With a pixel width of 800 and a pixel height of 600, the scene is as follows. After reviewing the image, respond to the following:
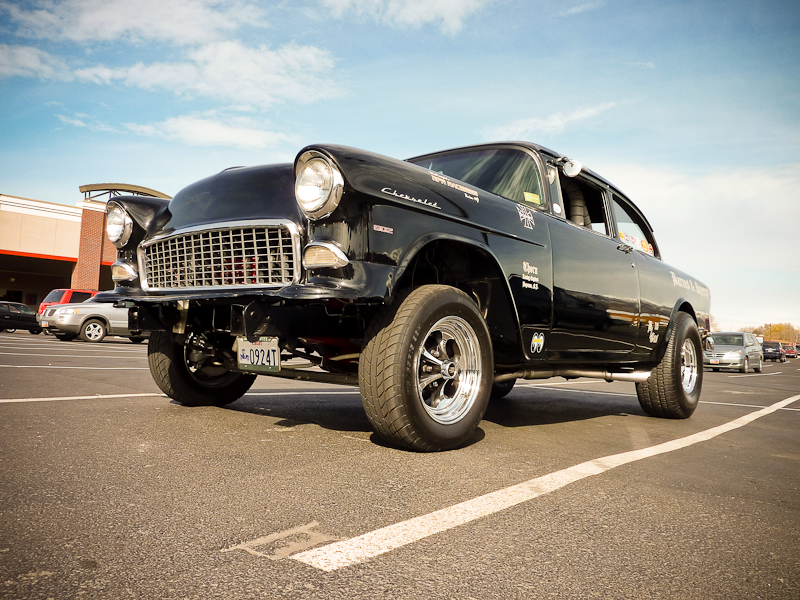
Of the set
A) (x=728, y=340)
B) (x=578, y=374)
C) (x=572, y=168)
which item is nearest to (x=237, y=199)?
(x=572, y=168)

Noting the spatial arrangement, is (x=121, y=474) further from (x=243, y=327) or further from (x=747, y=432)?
(x=747, y=432)

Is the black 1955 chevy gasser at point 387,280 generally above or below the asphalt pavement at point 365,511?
above

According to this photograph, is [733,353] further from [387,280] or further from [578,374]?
[387,280]

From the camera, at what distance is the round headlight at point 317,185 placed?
9.86ft

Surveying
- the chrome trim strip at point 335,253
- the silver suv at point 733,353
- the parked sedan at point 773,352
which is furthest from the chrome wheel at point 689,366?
the parked sedan at point 773,352

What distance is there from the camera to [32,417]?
3.77m

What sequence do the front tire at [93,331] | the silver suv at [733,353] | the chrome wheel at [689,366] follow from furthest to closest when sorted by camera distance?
the silver suv at [733,353] < the front tire at [93,331] < the chrome wheel at [689,366]

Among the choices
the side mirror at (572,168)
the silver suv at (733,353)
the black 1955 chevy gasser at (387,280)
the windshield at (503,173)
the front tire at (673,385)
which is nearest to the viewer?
the black 1955 chevy gasser at (387,280)

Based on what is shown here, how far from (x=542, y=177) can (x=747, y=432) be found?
8.65 feet

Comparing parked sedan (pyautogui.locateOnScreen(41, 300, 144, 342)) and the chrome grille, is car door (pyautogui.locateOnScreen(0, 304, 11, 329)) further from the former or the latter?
the chrome grille

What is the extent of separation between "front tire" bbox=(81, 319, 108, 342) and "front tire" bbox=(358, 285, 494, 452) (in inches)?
633

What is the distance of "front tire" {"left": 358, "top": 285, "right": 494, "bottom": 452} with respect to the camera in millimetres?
3092

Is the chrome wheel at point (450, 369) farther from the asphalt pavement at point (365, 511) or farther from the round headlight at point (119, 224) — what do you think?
the round headlight at point (119, 224)

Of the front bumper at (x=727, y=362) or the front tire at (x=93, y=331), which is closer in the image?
the front tire at (x=93, y=331)
